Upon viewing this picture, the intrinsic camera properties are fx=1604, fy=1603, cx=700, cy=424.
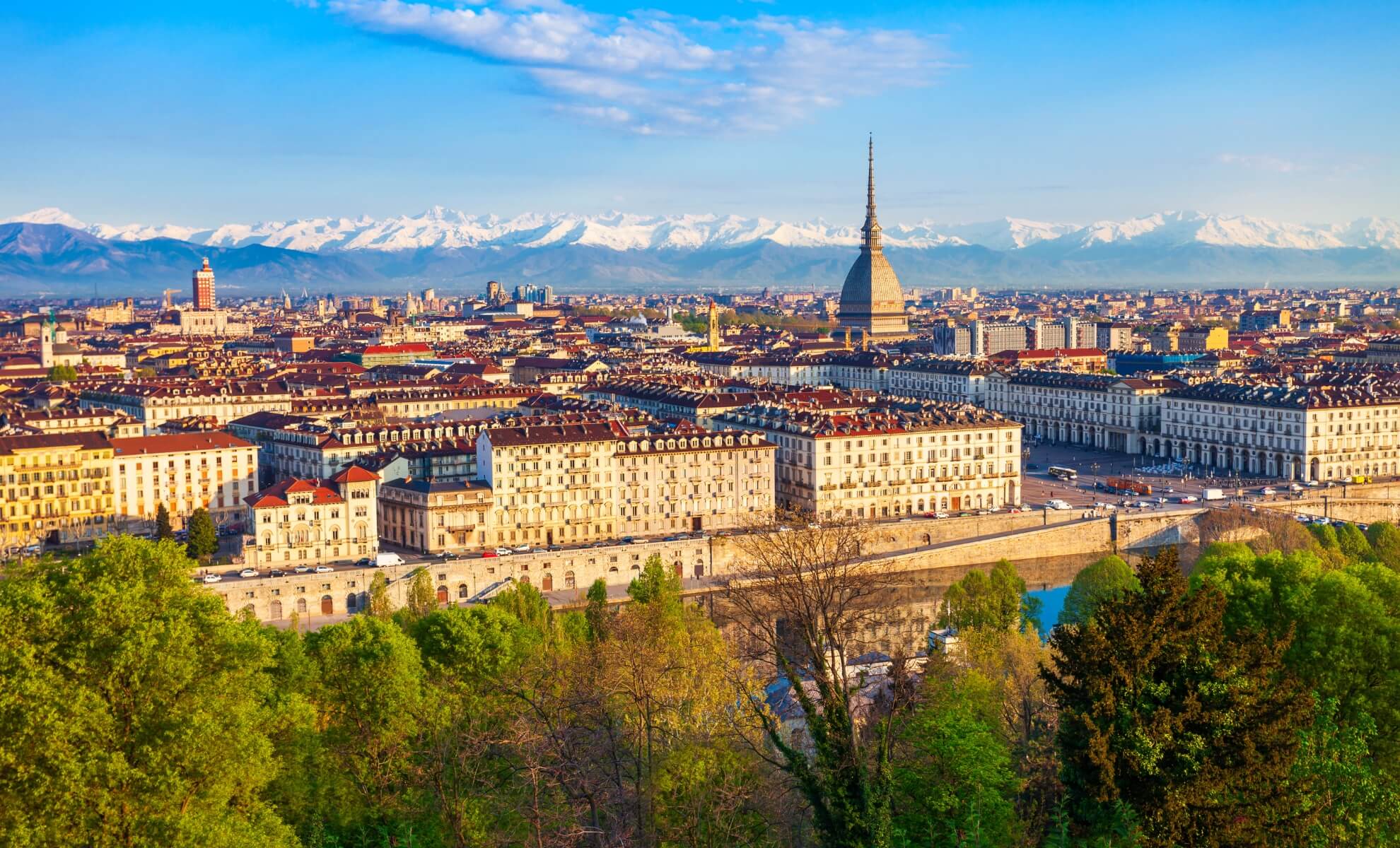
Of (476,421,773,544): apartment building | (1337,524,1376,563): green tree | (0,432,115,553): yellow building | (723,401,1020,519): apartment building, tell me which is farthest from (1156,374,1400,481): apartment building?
(0,432,115,553): yellow building

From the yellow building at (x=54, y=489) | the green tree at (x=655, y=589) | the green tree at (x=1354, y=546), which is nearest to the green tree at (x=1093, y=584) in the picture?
the green tree at (x=1354, y=546)

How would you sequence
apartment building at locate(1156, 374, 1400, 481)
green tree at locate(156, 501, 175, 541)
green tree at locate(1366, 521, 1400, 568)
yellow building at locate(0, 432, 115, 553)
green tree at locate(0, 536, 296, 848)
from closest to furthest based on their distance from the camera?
green tree at locate(0, 536, 296, 848), green tree at locate(1366, 521, 1400, 568), green tree at locate(156, 501, 175, 541), yellow building at locate(0, 432, 115, 553), apartment building at locate(1156, 374, 1400, 481)

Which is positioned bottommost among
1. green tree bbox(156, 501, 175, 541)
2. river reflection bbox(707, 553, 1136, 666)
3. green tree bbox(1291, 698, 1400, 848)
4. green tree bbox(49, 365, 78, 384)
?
river reflection bbox(707, 553, 1136, 666)

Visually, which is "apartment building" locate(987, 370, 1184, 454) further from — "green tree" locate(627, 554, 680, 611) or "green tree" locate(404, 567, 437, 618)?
"green tree" locate(627, 554, 680, 611)

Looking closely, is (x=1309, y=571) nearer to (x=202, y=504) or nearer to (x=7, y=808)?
(x=7, y=808)

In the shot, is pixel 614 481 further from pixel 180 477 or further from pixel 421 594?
pixel 180 477

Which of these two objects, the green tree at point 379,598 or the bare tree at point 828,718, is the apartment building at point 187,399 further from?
the bare tree at point 828,718
